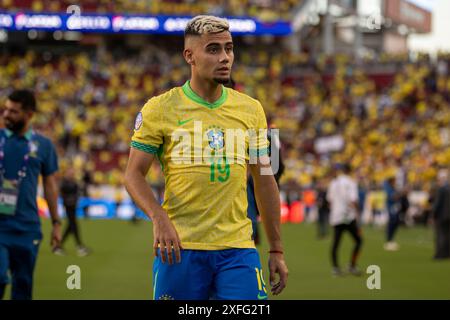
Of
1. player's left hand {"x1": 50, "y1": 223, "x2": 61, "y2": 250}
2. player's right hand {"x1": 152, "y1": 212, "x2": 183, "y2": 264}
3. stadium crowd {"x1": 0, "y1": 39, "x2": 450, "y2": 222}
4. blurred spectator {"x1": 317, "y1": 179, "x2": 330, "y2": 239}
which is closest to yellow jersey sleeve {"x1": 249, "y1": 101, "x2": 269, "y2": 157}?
player's right hand {"x1": 152, "y1": 212, "x2": 183, "y2": 264}

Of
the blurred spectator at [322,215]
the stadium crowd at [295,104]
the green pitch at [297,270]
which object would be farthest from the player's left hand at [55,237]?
the stadium crowd at [295,104]

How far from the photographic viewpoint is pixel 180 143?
5594mm

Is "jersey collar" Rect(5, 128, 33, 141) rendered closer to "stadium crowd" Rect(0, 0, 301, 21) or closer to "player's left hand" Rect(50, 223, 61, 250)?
"player's left hand" Rect(50, 223, 61, 250)

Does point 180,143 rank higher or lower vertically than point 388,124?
lower

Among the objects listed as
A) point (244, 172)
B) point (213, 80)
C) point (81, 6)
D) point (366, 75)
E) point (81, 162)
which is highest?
point (81, 6)

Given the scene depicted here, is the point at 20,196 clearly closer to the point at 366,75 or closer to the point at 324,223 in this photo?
the point at 324,223

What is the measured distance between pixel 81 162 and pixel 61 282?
31284mm

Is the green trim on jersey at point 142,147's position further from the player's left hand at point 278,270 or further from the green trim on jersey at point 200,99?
the player's left hand at point 278,270

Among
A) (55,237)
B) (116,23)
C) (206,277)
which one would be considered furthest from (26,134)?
(116,23)

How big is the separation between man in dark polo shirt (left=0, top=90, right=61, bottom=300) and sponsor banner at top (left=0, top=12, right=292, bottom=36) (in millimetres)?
47906

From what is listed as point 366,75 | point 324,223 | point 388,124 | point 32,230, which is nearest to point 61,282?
point 32,230

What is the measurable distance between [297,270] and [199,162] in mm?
12777

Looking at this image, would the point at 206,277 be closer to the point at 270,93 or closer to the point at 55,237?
the point at 55,237

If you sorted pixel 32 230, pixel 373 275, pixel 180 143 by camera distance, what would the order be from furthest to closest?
pixel 373 275 < pixel 32 230 < pixel 180 143
